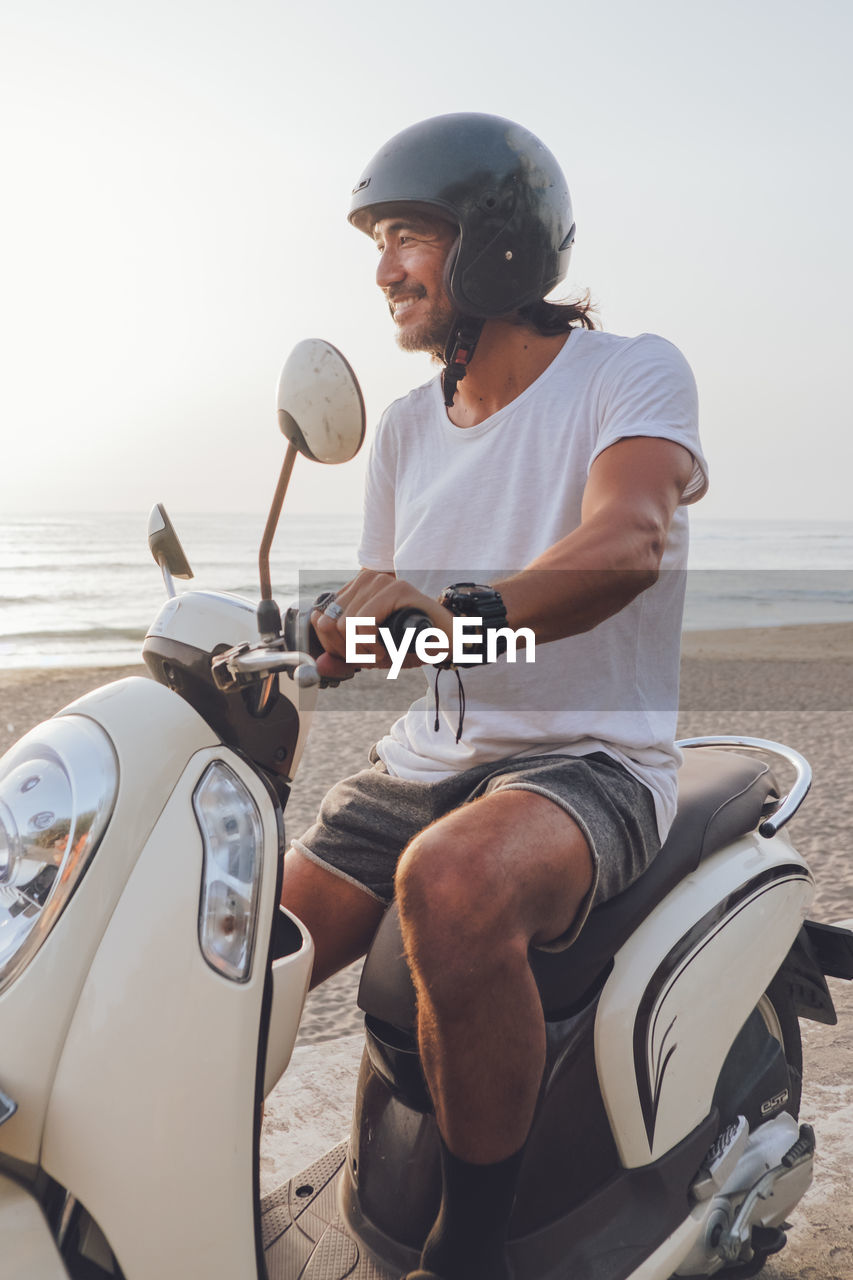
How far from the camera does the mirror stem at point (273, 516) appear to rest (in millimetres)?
1384

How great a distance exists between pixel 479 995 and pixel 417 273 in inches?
48.2

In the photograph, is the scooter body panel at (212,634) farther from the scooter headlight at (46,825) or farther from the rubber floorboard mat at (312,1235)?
the rubber floorboard mat at (312,1235)

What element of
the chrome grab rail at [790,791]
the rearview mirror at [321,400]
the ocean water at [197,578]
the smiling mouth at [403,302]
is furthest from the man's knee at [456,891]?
the ocean water at [197,578]

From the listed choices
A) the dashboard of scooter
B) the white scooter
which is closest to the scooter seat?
the white scooter

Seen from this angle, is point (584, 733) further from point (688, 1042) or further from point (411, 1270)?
point (411, 1270)

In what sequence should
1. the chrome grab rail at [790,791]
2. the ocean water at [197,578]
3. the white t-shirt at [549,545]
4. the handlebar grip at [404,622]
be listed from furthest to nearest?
the ocean water at [197,578]
the chrome grab rail at [790,791]
the white t-shirt at [549,545]
the handlebar grip at [404,622]

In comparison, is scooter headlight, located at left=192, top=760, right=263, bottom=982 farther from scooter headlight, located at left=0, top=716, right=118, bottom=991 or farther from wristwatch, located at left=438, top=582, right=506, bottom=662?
wristwatch, located at left=438, top=582, right=506, bottom=662

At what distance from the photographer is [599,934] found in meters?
1.59

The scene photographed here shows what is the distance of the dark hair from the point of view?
6.81 feet

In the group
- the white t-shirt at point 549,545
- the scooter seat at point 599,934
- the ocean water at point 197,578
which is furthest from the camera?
the ocean water at point 197,578

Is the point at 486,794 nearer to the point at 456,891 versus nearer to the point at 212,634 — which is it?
the point at 456,891

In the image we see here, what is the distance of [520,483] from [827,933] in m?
0.97

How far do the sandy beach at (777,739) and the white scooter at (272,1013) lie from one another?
1.08 feet

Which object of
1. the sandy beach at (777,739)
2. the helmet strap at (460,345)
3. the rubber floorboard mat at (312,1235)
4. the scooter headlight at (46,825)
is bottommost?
the sandy beach at (777,739)
